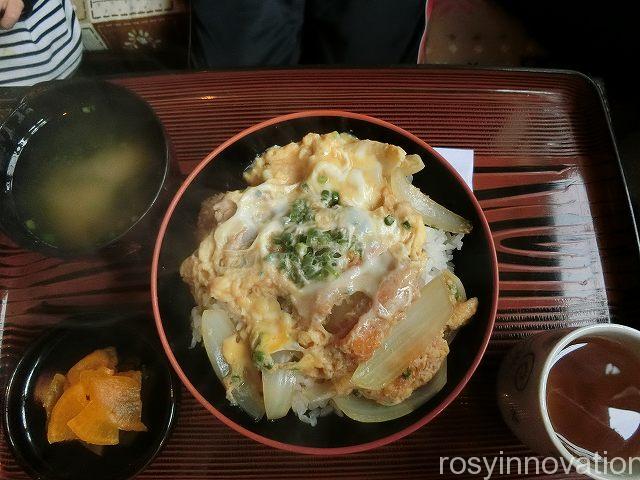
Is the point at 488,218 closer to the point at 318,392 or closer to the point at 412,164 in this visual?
the point at 412,164

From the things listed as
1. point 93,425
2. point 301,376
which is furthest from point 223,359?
point 93,425

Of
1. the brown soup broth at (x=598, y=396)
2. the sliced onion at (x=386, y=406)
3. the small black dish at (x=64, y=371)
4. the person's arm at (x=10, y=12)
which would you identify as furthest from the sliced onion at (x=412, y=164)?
the person's arm at (x=10, y=12)

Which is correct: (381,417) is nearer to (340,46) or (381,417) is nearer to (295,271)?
(295,271)

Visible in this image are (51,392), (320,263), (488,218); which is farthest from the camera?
(488,218)

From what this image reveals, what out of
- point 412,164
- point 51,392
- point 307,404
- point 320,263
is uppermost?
point 412,164

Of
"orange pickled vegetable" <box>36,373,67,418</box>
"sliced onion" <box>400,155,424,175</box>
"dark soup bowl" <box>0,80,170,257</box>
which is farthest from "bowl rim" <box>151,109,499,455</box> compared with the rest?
"orange pickled vegetable" <box>36,373,67,418</box>

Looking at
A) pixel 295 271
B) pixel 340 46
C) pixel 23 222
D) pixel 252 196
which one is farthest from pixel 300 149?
pixel 340 46

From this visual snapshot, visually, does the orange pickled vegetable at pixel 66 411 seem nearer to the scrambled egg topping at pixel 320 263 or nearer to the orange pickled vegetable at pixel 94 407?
the orange pickled vegetable at pixel 94 407
